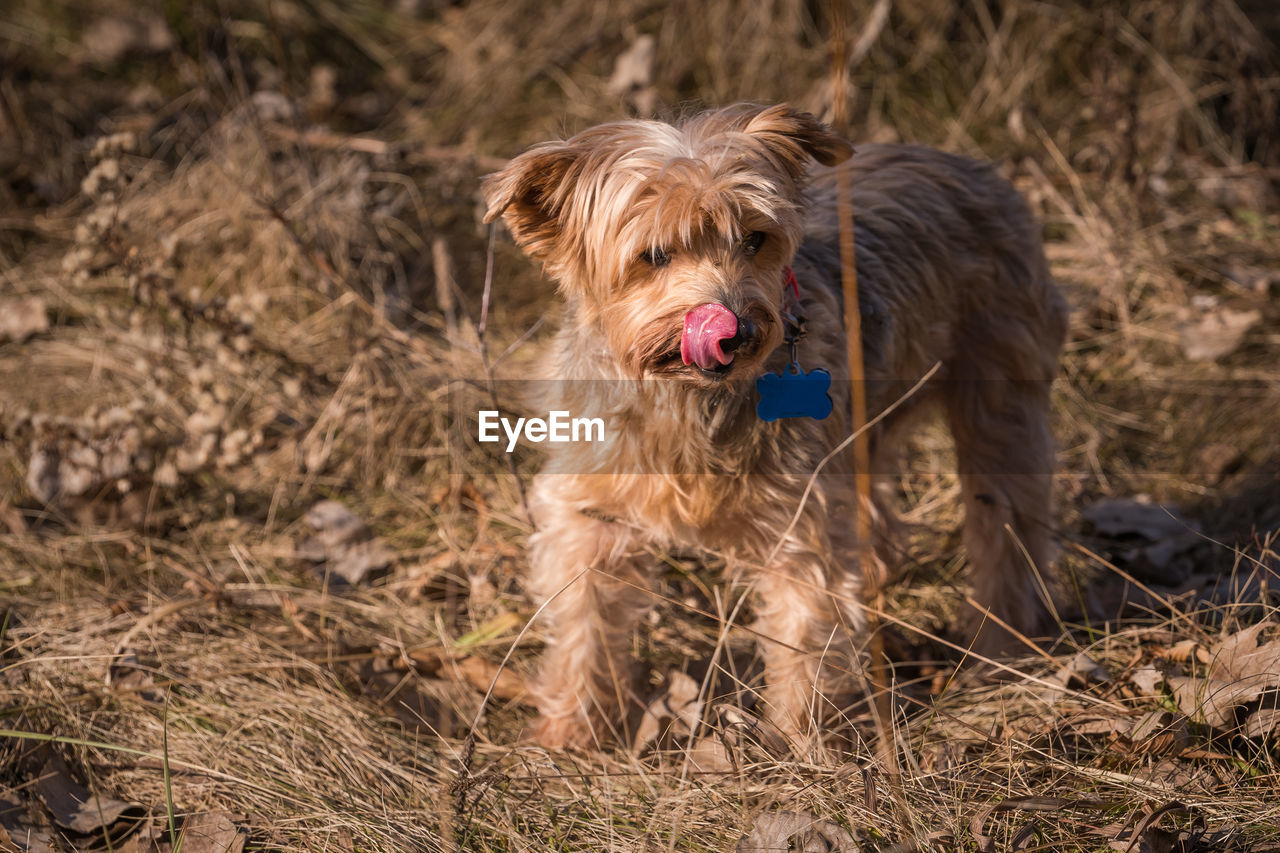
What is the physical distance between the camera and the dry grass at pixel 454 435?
3.20 meters

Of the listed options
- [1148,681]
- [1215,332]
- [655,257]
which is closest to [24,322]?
[655,257]

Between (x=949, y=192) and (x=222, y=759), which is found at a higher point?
(x=949, y=192)

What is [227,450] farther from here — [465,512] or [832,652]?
[832,652]

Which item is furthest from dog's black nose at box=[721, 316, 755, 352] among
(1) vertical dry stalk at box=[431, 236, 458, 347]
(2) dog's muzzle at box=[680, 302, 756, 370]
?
(1) vertical dry stalk at box=[431, 236, 458, 347]

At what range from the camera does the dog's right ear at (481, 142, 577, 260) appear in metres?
3.17

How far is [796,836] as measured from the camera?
2.77m

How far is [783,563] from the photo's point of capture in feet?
12.0

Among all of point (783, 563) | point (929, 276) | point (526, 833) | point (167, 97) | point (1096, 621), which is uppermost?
point (167, 97)

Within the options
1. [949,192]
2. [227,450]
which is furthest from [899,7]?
[227,450]

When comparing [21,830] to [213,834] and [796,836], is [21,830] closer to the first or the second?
[213,834]

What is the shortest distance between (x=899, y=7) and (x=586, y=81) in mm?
2235

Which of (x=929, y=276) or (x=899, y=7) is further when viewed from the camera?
(x=899, y=7)

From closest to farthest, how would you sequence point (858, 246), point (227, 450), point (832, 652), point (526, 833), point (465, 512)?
1. point (526, 833)
2. point (832, 652)
3. point (858, 246)
4. point (227, 450)
5. point (465, 512)

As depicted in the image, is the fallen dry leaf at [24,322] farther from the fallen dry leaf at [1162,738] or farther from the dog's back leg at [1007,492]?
the fallen dry leaf at [1162,738]
